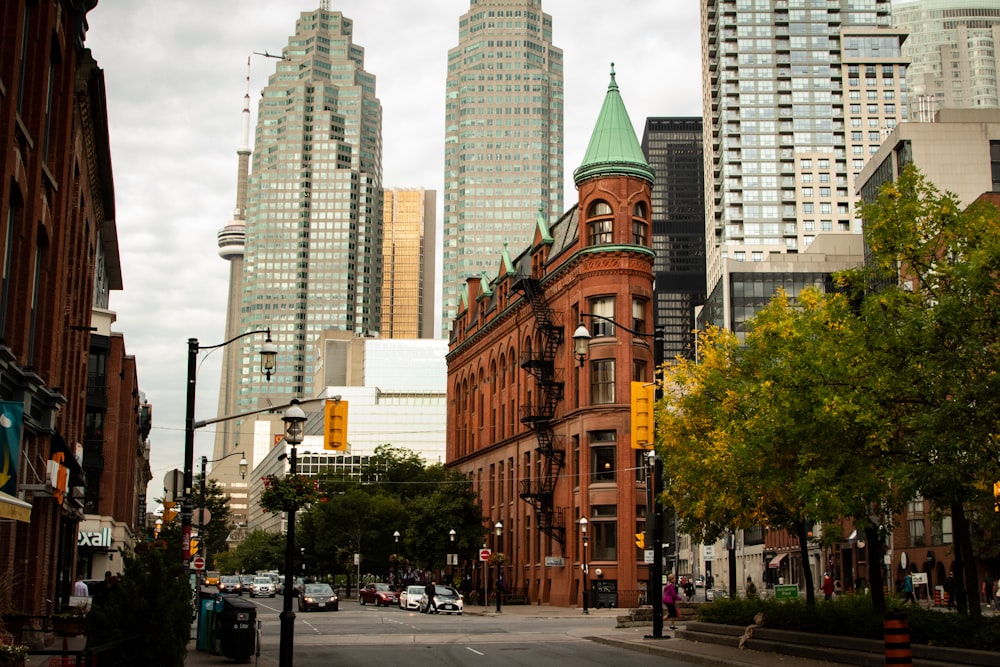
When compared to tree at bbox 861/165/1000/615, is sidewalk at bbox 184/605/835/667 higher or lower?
lower

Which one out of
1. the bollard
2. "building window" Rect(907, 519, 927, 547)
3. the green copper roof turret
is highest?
the green copper roof turret

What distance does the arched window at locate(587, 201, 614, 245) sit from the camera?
65688 millimetres

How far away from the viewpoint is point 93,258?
4447 centimetres

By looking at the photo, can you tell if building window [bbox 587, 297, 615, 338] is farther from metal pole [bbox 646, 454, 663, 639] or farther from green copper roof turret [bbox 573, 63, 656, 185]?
metal pole [bbox 646, 454, 663, 639]

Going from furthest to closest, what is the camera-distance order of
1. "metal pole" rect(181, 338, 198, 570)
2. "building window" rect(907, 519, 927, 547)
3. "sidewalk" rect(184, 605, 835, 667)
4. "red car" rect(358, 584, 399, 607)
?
1. "building window" rect(907, 519, 927, 547)
2. "red car" rect(358, 584, 399, 607)
3. "metal pole" rect(181, 338, 198, 570)
4. "sidewalk" rect(184, 605, 835, 667)

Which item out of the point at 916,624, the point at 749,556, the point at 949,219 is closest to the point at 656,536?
the point at 916,624

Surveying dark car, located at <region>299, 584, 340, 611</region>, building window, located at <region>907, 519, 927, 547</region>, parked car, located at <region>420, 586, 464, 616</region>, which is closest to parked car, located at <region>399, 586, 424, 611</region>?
parked car, located at <region>420, 586, 464, 616</region>

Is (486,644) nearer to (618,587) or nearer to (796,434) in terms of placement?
(796,434)

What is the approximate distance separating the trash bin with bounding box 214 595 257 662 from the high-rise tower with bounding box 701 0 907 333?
156 meters

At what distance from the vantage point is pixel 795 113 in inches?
7116

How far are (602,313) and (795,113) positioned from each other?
127307mm

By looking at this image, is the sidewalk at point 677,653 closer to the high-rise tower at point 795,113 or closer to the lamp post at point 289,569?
the lamp post at point 289,569

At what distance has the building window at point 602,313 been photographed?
65125 millimetres

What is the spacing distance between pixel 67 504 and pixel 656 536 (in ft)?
61.1
